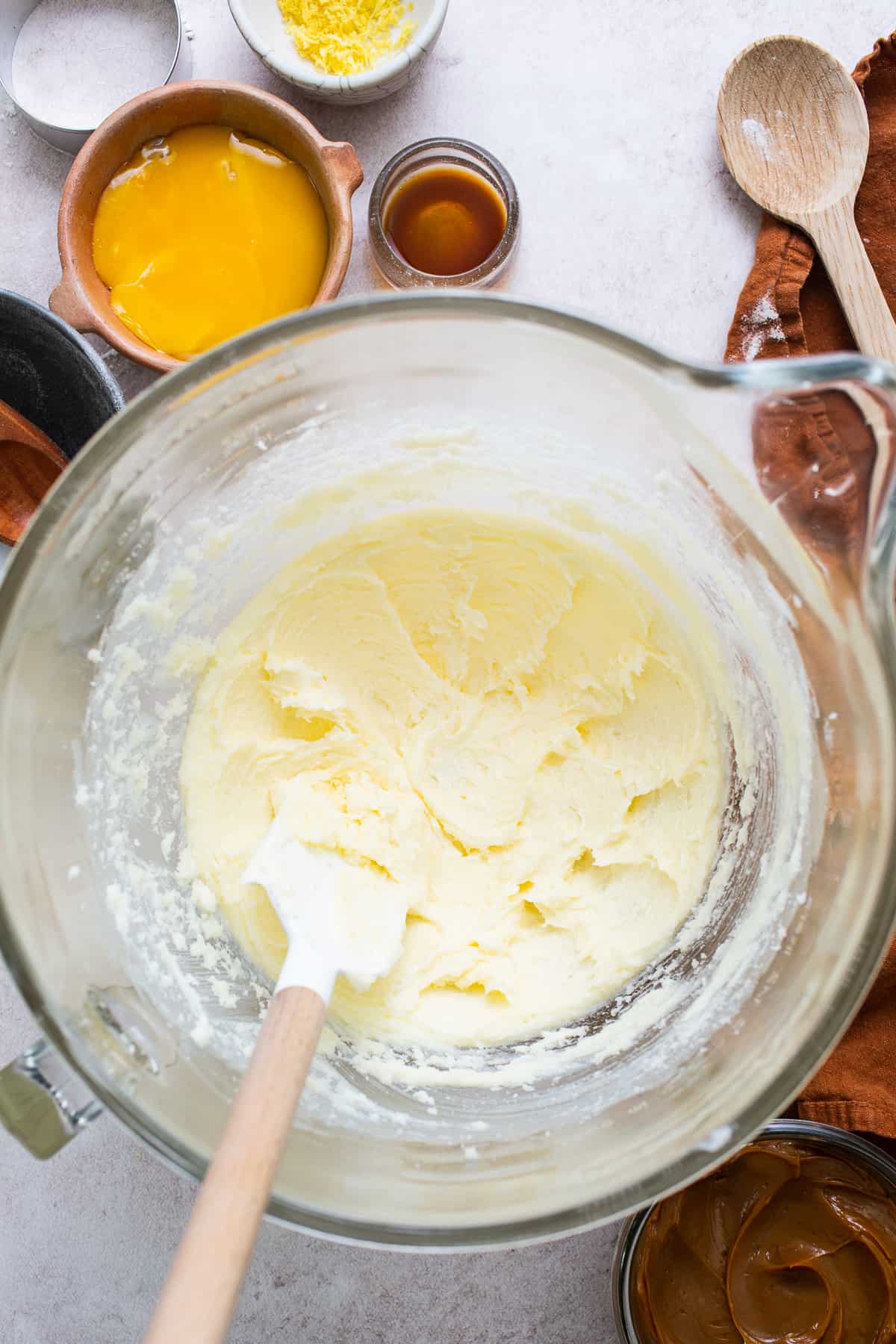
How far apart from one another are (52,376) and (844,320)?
1.41 m

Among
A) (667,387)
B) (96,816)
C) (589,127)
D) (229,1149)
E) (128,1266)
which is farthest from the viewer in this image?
(589,127)

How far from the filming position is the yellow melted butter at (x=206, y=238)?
6.08 feet

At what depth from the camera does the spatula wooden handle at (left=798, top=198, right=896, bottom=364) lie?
1.86 m

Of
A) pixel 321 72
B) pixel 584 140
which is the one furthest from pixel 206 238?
pixel 584 140

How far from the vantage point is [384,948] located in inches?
59.4

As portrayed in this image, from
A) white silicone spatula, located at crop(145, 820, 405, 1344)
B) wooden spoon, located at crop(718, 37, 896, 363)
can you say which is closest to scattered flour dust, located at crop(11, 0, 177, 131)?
wooden spoon, located at crop(718, 37, 896, 363)

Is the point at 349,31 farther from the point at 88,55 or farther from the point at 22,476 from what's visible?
the point at 22,476

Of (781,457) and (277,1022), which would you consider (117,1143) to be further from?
(781,457)

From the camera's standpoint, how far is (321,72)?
73.8 inches

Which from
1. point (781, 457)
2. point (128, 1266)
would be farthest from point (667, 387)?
point (128, 1266)

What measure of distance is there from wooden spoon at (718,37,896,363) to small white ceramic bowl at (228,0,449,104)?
55 cm

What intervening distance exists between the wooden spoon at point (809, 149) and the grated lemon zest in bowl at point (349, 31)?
60cm

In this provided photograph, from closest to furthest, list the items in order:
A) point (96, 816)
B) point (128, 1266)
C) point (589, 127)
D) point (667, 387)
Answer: point (667, 387)
point (96, 816)
point (128, 1266)
point (589, 127)

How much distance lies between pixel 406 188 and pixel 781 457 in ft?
3.20
